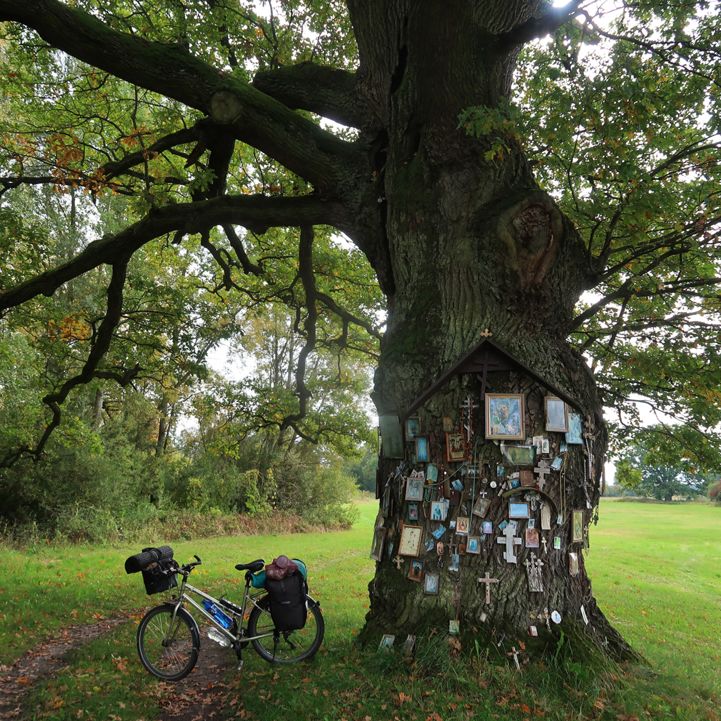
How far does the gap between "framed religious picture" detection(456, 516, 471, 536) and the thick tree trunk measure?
43mm

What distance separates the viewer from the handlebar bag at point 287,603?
4.72 m

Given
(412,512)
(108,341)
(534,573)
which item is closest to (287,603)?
(412,512)

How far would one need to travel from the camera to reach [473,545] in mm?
4383

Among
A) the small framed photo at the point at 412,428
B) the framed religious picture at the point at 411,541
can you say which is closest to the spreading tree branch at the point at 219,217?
the small framed photo at the point at 412,428

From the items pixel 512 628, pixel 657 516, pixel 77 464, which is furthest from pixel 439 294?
pixel 657 516

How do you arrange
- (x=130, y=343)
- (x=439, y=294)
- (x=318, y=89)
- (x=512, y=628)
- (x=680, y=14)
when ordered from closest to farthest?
(x=512, y=628) → (x=680, y=14) → (x=439, y=294) → (x=318, y=89) → (x=130, y=343)

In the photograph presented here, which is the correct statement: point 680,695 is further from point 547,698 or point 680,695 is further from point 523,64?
point 523,64

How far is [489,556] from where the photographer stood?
437cm

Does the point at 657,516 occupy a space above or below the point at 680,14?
below

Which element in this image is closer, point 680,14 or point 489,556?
point 489,556

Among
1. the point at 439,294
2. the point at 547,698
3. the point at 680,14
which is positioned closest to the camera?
the point at 547,698

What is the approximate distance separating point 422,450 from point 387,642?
164 cm

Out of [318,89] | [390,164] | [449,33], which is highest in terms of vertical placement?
[318,89]

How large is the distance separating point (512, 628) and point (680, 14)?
564 centimetres
